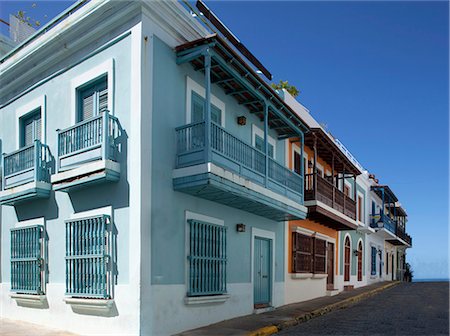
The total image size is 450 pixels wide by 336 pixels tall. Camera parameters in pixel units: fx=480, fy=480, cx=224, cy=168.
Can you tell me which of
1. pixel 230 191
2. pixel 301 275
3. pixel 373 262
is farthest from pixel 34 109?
pixel 373 262

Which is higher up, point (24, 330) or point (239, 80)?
point (239, 80)

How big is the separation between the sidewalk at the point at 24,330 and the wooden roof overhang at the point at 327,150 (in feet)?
29.2

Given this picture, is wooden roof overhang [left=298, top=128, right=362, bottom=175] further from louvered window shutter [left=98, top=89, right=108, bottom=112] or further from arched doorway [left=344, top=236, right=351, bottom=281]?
louvered window shutter [left=98, top=89, right=108, bottom=112]

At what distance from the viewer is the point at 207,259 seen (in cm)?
991

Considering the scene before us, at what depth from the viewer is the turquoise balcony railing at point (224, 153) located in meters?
9.07

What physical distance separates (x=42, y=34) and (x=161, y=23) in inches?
139

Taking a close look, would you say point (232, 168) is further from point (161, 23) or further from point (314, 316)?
point (314, 316)

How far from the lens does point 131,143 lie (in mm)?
8562

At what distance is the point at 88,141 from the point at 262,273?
6.14 m

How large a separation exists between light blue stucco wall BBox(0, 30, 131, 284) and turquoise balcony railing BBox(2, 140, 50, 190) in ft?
0.89

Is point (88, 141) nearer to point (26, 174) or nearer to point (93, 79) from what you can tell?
point (93, 79)

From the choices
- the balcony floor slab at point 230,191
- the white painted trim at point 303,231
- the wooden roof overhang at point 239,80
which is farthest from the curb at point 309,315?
the wooden roof overhang at point 239,80

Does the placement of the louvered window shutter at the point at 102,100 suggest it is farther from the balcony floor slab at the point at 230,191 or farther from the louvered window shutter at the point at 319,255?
the louvered window shutter at the point at 319,255

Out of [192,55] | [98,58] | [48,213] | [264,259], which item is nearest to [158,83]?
[192,55]
